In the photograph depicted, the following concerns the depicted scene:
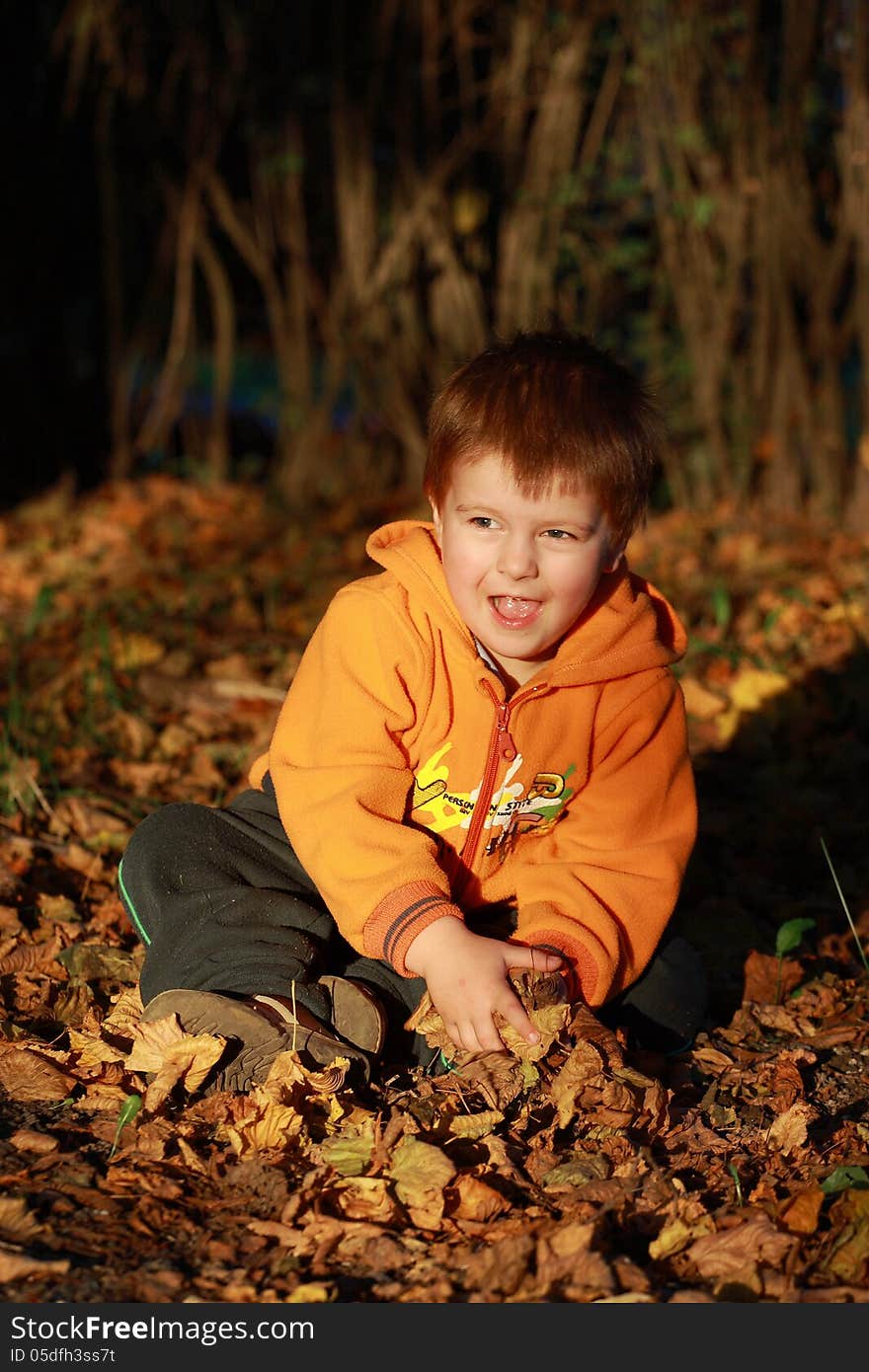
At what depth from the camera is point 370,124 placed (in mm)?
5703

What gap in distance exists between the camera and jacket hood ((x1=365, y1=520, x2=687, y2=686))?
2.42 m

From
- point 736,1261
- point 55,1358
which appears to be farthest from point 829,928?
point 55,1358

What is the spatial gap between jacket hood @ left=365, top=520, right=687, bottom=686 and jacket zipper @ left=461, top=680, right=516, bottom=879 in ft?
0.31

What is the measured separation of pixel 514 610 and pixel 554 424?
30 cm

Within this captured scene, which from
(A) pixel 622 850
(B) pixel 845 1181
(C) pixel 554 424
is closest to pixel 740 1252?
(B) pixel 845 1181

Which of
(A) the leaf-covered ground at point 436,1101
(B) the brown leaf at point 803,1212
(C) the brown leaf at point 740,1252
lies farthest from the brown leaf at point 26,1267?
(B) the brown leaf at point 803,1212

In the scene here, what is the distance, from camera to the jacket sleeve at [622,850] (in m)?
2.43

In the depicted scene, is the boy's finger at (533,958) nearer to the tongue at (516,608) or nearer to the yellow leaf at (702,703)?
the tongue at (516,608)

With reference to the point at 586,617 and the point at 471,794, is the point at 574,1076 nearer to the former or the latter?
the point at 471,794

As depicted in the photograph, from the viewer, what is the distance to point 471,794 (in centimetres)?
250

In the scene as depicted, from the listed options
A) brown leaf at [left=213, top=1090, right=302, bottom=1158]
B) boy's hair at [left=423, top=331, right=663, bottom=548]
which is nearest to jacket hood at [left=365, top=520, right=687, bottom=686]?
boy's hair at [left=423, top=331, right=663, bottom=548]

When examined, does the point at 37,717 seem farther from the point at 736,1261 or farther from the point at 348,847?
the point at 736,1261

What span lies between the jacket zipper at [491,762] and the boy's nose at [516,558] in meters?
0.21

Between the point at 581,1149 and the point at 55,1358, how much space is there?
2.43ft
